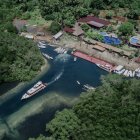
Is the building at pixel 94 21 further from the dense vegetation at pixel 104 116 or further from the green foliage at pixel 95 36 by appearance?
the dense vegetation at pixel 104 116

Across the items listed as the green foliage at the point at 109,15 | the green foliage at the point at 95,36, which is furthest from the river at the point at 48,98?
the green foliage at the point at 109,15

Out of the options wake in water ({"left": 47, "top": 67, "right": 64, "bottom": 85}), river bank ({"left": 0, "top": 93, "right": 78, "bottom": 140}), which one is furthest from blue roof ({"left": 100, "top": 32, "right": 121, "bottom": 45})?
river bank ({"left": 0, "top": 93, "right": 78, "bottom": 140})

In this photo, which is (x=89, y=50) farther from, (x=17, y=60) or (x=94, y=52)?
(x=17, y=60)

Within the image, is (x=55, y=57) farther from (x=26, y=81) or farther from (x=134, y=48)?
(x=134, y=48)

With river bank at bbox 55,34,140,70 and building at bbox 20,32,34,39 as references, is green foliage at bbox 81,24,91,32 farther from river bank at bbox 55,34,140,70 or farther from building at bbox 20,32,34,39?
building at bbox 20,32,34,39

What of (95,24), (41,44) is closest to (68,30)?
(95,24)

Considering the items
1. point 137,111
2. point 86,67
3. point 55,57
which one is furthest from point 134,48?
point 137,111
